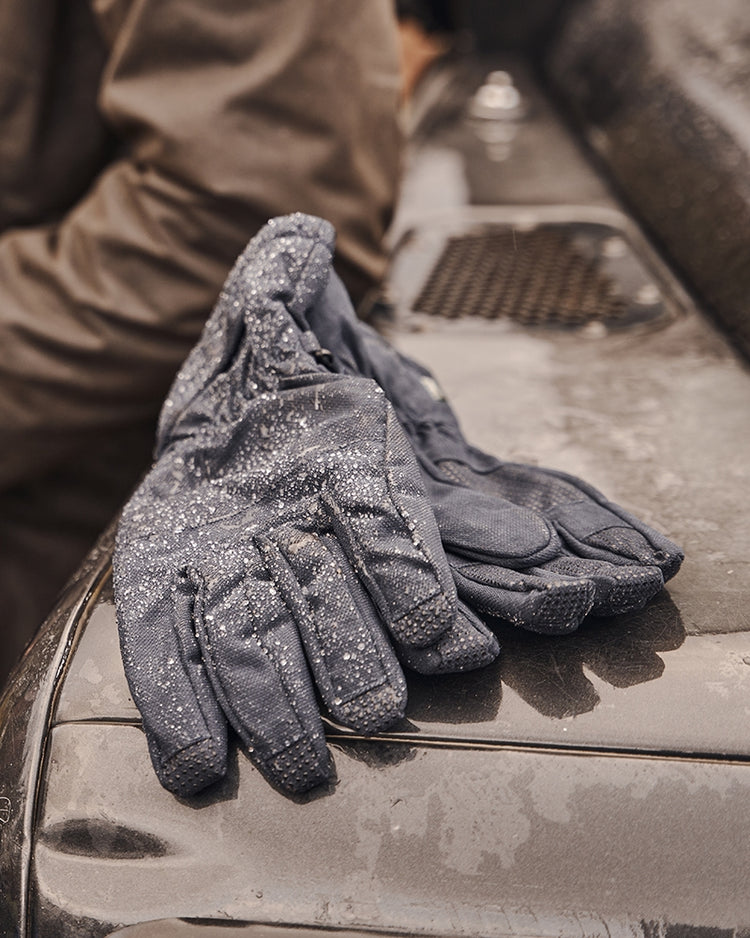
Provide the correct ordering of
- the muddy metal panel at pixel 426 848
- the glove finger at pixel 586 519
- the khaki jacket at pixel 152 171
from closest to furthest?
the muddy metal panel at pixel 426 848, the glove finger at pixel 586 519, the khaki jacket at pixel 152 171

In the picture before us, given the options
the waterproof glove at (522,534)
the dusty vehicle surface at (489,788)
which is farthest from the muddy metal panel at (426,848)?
the waterproof glove at (522,534)

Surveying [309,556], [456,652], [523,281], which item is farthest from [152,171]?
[456,652]

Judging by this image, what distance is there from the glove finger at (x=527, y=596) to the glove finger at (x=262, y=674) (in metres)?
0.14

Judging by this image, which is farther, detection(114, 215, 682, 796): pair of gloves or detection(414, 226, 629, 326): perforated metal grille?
detection(414, 226, 629, 326): perforated metal grille

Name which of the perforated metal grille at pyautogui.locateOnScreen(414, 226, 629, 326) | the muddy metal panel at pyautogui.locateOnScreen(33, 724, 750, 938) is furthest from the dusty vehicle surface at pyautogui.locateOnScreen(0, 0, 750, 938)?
the perforated metal grille at pyautogui.locateOnScreen(414, 226, 629, 326)

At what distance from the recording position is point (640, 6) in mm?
1724

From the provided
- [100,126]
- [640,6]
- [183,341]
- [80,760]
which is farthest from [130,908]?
[640,6]

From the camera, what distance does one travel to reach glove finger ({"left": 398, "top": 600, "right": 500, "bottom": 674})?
23.7 inches

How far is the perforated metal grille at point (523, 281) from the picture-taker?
4.01 ft

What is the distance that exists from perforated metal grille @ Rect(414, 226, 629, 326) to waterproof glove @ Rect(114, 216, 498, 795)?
537 mm

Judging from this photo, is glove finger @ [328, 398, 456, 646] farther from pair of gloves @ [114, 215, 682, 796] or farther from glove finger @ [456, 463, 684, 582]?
glove finger @ [456, 463, 684, 582]

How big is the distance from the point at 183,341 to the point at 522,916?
84 cm

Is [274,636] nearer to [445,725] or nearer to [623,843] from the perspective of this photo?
[445,725]

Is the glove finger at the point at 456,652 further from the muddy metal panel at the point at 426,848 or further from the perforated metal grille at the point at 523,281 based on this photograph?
the perforated metal grille at the point at 523,281
